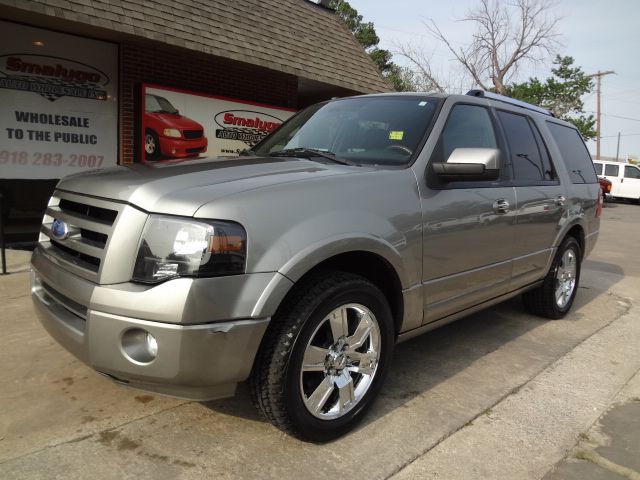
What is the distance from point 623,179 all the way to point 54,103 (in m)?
25.3

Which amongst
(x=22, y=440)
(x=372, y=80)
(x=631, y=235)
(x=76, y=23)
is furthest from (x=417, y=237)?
(x=631, y=235)

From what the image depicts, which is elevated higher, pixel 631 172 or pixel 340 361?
pixel 631 172

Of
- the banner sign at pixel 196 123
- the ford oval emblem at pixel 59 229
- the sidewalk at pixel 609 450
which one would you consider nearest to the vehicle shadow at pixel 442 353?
the sidewalk at pixel 609 450

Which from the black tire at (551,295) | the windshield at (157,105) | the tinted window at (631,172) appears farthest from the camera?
the tinted window at (631,172)

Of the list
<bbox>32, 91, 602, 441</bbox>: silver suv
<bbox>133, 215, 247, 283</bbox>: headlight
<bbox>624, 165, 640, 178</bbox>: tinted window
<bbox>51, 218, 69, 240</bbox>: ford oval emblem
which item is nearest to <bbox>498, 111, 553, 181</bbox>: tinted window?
<bbox>32, 91, 602, 441</bbox>: silver suv

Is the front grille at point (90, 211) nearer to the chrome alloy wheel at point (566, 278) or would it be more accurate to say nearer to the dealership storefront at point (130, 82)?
the chrome alloy wheel at point (566, 278)

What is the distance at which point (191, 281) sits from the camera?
205 cm

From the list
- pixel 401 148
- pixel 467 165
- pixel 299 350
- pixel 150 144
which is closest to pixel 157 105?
pixel 150 144

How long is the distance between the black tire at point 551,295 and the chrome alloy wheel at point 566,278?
0.04 ft

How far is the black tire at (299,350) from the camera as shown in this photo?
2305 mm

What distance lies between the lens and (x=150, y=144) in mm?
8008

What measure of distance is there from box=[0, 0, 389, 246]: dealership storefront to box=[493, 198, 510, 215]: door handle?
17.2 ft

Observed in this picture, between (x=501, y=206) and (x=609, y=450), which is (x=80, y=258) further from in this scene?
(x=609, y=450)

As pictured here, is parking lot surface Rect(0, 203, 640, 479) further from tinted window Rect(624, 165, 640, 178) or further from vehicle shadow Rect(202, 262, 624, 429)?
tinted window Rect(624, 165, 640, 178)
